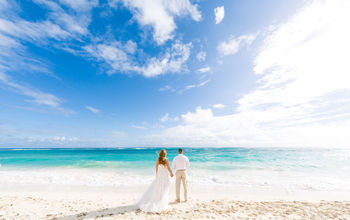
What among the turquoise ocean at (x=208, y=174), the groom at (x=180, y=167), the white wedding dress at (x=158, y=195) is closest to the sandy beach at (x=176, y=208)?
the white wedding dress at (x=158, y=195)

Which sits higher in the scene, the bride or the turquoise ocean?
the bride

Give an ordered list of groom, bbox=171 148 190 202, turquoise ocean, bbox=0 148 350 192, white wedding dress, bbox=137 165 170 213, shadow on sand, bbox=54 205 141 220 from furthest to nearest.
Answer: turquoise ocean, bbox=0 148 350 192
groom, bbox=171 148 190 202
white wedding dress, bbox=137 165 170 213
shadow on sand, bbox=54 205 141 220

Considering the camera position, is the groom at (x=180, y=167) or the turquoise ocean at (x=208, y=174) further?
the turquoise ocean at (x=208, y=174)

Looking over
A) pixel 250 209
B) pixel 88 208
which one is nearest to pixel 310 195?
pixel 250 209

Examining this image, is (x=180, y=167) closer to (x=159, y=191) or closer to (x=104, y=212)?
(x=159, y=191)

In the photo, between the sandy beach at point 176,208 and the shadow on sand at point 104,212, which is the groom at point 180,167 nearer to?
the sandy beach at point 176,208

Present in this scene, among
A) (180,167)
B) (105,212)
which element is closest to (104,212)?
(105,212)

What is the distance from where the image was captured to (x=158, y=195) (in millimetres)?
5973

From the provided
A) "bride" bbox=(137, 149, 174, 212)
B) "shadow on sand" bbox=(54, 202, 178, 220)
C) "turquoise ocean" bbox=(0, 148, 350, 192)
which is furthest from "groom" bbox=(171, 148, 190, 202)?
"turquoise ocean" bbox=(0, 148, 350, 192)

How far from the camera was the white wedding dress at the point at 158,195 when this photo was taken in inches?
227

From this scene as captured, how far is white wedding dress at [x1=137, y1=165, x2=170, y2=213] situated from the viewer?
5.76 m

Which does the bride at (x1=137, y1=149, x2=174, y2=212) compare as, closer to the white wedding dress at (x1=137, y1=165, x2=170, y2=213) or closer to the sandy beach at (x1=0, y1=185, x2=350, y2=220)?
the white wedding dress at (x1=137, y1=165, x2=170, y2=213)

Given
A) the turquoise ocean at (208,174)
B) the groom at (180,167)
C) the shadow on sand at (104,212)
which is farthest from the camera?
the turquoise ocean at (208,174)

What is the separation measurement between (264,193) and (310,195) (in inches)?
90.7
